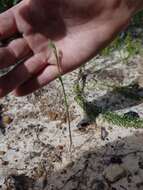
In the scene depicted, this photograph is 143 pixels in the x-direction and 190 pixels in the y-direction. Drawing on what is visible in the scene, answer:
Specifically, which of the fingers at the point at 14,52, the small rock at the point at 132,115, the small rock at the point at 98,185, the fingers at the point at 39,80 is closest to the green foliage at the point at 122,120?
the small rock at the point at 132,115

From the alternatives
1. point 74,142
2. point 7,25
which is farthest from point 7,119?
point 7,25

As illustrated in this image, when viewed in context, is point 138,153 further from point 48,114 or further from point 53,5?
point 53,5

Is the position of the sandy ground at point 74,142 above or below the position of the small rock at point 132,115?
above

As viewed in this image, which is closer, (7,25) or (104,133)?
(7,25)

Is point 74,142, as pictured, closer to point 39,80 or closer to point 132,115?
point 132,115

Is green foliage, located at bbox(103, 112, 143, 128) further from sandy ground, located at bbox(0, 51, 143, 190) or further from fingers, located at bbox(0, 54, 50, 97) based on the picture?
fingers, located at bbox(0, 54, 50, 97)

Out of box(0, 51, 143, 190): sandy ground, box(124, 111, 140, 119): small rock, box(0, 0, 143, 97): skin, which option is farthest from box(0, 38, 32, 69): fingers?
box(124, 111, 140, 119): small rock

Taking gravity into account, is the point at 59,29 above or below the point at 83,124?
above

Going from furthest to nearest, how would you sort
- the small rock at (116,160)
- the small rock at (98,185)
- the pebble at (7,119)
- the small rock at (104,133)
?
the pebble at (7,119), the small rock at (104,133), the small rock at (116,160), the small rock at (98,185)

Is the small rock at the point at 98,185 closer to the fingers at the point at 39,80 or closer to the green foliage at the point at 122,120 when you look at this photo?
the green foliage at the point at 122,120
